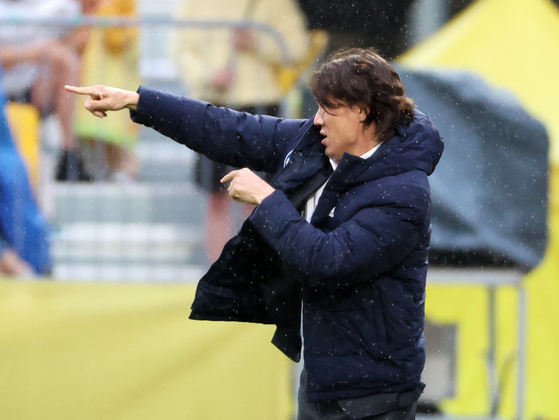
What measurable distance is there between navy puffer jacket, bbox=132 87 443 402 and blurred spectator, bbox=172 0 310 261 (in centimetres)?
158

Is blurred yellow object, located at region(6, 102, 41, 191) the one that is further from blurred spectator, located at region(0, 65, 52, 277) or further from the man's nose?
the man's nose

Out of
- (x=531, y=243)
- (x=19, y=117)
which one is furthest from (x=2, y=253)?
(x=531, y=243)

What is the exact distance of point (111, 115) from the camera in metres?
4.34

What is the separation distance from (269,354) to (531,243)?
146 centimetres

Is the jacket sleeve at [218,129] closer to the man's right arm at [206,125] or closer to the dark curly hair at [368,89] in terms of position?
the man's right arm at [206,125]

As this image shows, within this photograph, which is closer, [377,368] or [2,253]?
[377,368]

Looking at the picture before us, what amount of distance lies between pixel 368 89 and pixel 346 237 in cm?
43

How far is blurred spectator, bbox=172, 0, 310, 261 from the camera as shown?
400 cm

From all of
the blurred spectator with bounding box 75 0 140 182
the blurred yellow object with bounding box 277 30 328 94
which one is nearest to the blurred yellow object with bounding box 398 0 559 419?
the blurred yellow object with bounding box 277 30 328 94

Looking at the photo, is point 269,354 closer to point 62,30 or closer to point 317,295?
point 317,295

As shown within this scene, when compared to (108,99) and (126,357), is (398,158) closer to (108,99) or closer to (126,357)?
(108,99)

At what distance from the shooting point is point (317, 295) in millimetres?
2229

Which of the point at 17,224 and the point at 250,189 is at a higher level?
the point at 250,189

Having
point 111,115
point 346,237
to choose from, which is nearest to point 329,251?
point 346,237
